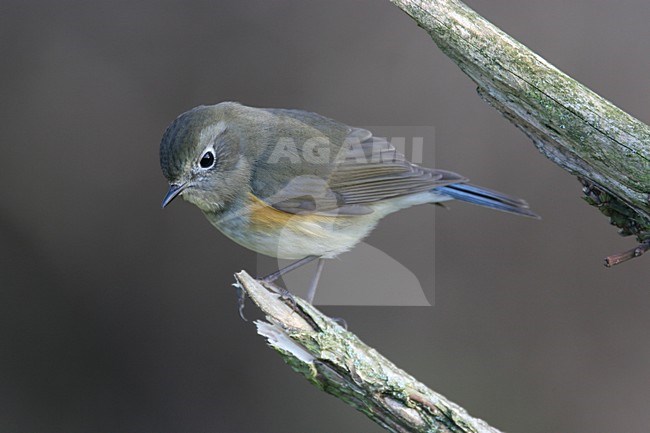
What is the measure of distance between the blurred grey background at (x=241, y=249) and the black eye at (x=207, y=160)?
1.51 meters

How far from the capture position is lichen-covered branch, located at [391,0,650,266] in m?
2.58


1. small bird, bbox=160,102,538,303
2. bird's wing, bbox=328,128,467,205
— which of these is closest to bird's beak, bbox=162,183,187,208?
small bird, bbox=160,102,538,303

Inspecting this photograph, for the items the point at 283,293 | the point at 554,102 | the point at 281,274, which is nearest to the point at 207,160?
the point at 281,274

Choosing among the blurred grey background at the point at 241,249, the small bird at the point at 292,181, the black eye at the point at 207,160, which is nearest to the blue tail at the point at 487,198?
the small bird at the point at 292,181

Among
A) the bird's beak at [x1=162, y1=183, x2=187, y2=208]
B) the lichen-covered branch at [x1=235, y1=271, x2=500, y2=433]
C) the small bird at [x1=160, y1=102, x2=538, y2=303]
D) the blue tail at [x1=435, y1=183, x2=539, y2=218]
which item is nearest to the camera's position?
the lichen-covered branch at [x1=235, y1=271, x2=500, y2=433]

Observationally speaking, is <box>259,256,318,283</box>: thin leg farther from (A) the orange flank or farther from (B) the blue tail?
(B) the blue tail

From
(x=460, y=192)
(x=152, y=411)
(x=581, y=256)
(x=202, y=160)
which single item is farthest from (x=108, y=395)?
(x=581, y=256)

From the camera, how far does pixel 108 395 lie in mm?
4992

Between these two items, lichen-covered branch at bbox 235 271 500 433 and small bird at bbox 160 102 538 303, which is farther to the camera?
small bird at bbox 160 102 538 303

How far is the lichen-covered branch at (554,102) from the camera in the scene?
2.58m

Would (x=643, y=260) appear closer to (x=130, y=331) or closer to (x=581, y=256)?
(x=581, y=256)

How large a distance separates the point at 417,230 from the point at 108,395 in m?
2.20

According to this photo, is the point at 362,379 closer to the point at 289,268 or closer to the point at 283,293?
the point at 283,293

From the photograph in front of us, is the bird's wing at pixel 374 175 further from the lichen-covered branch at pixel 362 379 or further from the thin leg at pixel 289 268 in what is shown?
the lichen-covered branch at pixel 362 379
